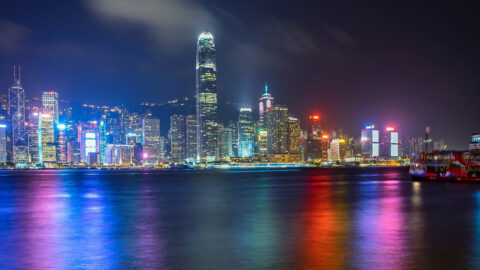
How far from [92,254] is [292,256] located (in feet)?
27.7

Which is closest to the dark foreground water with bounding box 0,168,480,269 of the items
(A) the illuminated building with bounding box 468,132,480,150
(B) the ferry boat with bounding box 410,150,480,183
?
(B) the ferry boat with bounding box 410,150,480,183

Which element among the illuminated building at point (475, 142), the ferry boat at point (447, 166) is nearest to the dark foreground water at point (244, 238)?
the ferry boat at point (447, 166)

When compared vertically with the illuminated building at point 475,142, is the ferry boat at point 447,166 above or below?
below

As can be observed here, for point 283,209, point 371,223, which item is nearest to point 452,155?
point 283,209

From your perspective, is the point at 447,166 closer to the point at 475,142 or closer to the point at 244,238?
the point at 475,142

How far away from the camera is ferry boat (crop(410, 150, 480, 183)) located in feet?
272

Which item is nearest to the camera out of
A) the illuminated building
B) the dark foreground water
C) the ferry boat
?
the dark foreground water

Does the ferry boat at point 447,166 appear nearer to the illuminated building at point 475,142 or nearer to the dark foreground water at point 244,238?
the illuminated building at point 475,142

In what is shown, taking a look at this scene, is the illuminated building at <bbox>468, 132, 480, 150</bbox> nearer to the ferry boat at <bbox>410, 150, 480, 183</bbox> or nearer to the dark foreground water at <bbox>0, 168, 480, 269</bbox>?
the ferry boat at <bbox>410, 150, 480, 183</bbox>

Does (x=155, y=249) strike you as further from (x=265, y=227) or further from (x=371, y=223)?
(x=371, y=223)

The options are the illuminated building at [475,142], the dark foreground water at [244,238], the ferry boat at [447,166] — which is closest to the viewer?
A: the dark foreground water at [244,238]

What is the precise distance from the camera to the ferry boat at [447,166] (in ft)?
272

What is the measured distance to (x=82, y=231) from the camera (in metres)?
26.5

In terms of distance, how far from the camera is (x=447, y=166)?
291 ft
